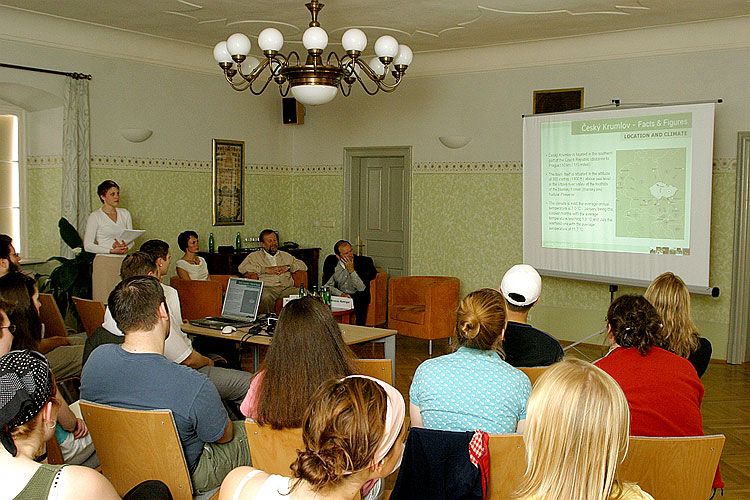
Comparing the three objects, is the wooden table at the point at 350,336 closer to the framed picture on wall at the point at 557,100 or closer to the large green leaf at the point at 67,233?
the large green leaf at the point at 67,233

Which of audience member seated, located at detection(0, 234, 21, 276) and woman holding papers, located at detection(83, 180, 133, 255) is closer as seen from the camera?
audience member seated, located at detection(0, 234, 21, 276)

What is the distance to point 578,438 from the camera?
1.48 m

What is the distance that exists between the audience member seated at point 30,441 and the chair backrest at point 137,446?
1.92 feet

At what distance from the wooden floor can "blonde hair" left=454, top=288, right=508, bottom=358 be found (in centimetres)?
195

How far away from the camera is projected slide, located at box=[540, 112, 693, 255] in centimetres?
663

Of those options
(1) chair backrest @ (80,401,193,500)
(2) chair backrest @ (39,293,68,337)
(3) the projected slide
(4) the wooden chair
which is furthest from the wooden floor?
(1) chair backrest @ (80,401,193,500)

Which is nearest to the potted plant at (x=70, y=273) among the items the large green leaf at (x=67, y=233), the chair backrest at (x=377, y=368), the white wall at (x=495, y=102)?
the large green leaf at (x=67, y=233)

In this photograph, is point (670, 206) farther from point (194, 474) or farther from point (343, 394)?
point (343, 394)

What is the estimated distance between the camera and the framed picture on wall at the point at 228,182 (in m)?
8.79

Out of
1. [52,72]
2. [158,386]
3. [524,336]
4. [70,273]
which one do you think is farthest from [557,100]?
[158,386]

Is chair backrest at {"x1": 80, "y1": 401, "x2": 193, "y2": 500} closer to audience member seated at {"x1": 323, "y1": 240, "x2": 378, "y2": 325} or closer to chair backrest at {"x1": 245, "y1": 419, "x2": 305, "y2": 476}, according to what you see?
chair backrest at {"x1": 245, "y1": 419, "x2": 305, "y2": 476}

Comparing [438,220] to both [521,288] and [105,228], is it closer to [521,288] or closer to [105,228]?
[105,228]

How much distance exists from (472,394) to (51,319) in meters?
3.90

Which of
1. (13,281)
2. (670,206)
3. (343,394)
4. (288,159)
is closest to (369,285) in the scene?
(288,159)
